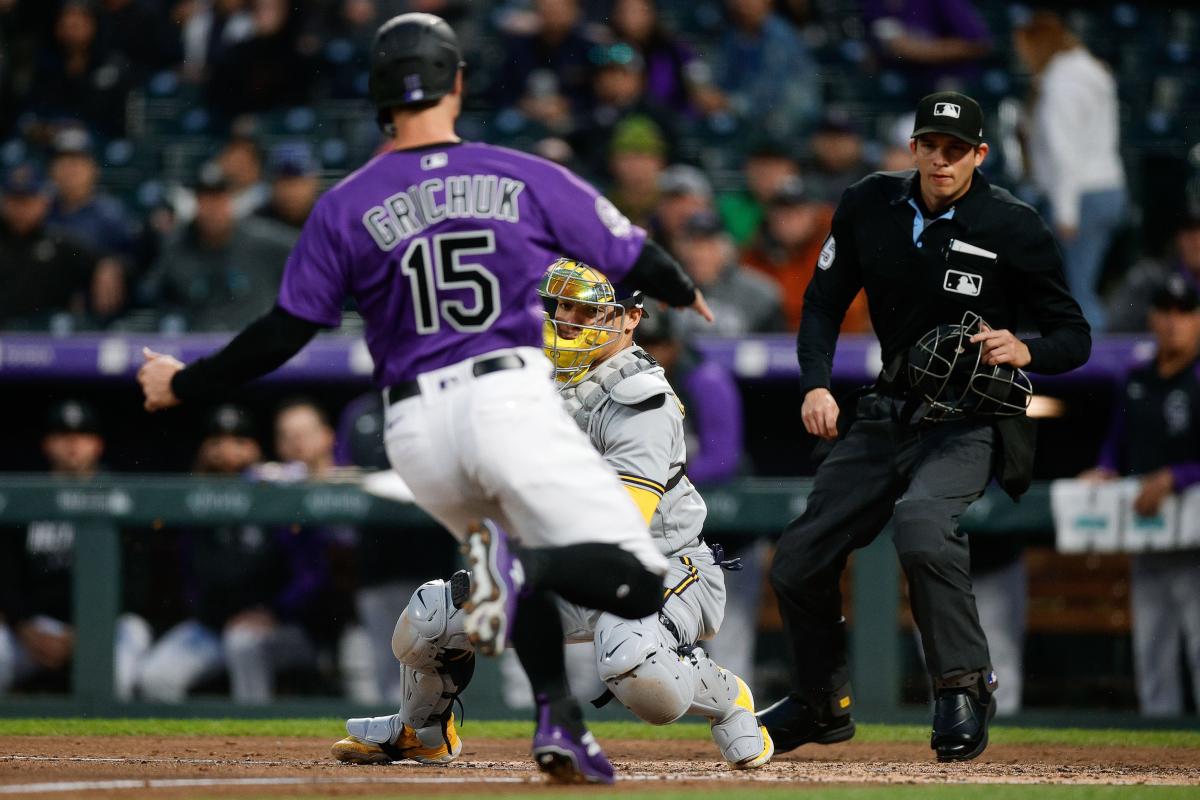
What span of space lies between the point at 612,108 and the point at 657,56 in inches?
29.8

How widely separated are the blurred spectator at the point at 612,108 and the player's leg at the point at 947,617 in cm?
533

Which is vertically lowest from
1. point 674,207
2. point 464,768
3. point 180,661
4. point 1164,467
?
point 464,768

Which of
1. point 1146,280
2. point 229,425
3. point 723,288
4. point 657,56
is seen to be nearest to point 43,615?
point 229,425

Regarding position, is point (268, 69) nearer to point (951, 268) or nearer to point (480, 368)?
point (951, 268)

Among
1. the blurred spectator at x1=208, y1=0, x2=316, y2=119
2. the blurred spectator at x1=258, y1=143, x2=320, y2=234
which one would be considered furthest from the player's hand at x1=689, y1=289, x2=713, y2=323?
the blurred spectator at x1=208, y1=0, x2=316, y2=119

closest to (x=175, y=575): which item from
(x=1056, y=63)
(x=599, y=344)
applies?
(x=599, y=344)

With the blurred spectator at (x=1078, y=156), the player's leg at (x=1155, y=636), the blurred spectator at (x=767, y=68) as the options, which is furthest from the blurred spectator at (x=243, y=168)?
the player's leg at (x=1155, y=636)

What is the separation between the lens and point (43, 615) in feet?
25.8

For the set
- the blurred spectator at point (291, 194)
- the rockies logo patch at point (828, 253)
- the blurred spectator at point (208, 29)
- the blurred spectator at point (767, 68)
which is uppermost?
the blurred spectator at point (208, 29)

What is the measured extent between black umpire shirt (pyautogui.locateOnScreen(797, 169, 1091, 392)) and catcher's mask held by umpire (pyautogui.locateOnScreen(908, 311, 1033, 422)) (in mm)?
89

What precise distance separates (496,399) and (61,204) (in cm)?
700

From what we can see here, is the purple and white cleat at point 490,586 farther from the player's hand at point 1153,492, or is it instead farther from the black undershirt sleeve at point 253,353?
the player's hand at point 1153,492

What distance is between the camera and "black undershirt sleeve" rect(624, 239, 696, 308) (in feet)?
13.3

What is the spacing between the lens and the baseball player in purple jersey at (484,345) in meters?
3.91
